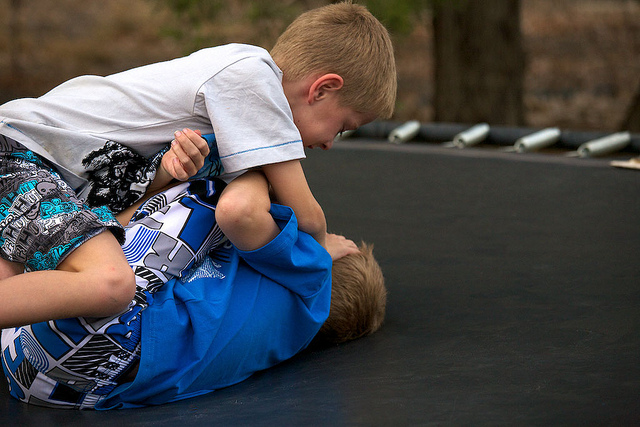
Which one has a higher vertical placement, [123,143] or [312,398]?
[123,143]

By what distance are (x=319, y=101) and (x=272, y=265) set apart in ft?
0.97

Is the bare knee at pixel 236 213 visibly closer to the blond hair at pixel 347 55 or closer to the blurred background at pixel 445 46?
the blond hair at pixel 347 55

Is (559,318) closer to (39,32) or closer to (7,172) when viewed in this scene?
(7,172)

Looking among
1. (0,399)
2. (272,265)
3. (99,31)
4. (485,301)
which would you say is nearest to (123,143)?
(272,265)

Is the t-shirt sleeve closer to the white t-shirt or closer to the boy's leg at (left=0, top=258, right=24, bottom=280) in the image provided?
the white t-shirt

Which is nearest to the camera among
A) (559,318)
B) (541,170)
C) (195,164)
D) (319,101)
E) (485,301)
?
(195,164)

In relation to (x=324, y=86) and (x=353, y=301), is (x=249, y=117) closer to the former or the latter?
(x=324, y=86)

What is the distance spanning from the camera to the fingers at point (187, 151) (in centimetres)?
117

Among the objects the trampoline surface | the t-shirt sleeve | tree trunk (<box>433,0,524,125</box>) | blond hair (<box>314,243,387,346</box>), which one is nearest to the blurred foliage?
tree trunk (<box>433,0,524,125</box>)

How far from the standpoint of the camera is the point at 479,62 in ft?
14.7

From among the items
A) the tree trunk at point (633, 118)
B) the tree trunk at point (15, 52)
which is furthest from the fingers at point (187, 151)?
the tree trunk at point (15, 52)

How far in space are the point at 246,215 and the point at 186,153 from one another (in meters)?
0.13

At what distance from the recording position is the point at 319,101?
52.6 inches

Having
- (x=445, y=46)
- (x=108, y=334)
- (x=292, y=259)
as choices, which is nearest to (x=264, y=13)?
(x=445, y=46)
